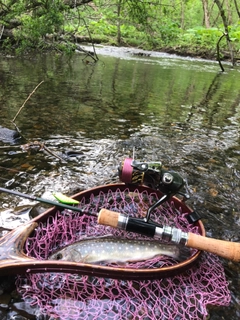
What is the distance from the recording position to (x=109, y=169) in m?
4.01

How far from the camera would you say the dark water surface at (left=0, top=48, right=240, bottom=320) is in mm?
3312

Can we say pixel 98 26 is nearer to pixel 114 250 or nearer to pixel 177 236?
pixel 114 250

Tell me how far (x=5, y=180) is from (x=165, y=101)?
5556mm

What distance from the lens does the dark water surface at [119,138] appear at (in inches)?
130

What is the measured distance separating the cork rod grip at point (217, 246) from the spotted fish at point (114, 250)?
0.87 feet

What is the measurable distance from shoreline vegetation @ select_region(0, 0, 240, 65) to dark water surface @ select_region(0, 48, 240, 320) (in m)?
1.52

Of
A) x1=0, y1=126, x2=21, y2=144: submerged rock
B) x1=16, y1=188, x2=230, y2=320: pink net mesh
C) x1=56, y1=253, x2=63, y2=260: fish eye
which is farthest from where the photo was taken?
x1=0, y1=126, x2=21, y2=144: submerged rock

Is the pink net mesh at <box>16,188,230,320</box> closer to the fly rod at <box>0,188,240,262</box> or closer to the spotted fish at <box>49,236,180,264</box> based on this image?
the spotted fish at <box>49,236,180,264</box>

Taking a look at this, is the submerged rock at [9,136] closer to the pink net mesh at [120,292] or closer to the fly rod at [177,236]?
the pink net mesh at [120,292]

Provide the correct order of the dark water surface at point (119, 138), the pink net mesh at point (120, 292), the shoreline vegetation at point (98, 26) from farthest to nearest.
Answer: the shoreline vegetation at point (98, 26), the dark water surface at point (119, 138), the pink net mesh at point (120, 292)

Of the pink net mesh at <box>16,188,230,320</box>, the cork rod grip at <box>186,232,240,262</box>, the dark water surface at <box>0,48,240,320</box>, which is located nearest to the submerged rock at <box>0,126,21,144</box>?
the dark water surface at <box>0,48,240,320</box>

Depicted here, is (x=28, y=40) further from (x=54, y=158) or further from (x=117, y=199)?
(x=117, y=199)

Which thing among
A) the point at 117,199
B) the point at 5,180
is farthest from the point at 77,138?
the point at 117,199

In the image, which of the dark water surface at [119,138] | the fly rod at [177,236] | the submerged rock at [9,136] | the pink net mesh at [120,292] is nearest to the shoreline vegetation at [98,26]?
the dark water surface at [119,138]
